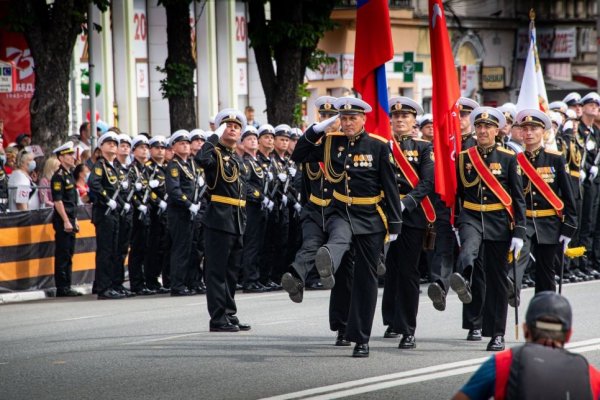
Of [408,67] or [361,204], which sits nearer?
[361,204]

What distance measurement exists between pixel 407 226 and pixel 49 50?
1092 centimetres

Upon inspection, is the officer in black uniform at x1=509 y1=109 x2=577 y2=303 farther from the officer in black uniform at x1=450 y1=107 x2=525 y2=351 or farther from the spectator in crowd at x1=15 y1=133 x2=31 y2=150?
the spectator in crowd at x1=15 y1=133 x2=31 y2=150

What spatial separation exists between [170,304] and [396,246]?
501 centimetres

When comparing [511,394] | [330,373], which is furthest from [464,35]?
[511,394]

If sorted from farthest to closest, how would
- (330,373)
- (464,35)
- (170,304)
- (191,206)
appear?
(464,35) → (191,206) → (170,304) → (330,373)

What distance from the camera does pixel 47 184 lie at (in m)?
19.8

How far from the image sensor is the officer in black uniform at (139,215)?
18734mm

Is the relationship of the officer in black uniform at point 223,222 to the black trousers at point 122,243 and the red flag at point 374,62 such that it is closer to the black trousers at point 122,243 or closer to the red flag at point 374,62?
the red flag at point 374,62

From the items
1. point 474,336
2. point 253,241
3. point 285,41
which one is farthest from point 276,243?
point 285,41

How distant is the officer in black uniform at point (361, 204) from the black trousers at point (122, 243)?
7.02 m

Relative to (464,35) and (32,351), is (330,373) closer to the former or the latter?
(32,351)

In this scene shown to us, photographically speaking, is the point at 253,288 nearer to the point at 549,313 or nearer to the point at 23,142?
the point at 23,142

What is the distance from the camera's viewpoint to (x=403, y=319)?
12.4 metres

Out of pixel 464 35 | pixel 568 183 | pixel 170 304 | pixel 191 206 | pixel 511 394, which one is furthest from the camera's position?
pixel 464 35
